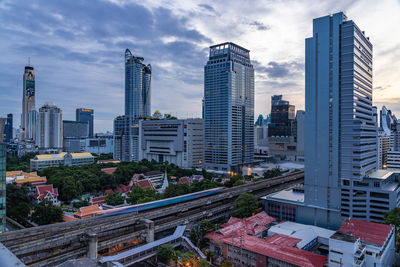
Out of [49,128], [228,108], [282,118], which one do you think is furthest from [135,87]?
[282,118]

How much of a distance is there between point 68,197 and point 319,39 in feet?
157

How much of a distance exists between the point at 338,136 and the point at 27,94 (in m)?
196

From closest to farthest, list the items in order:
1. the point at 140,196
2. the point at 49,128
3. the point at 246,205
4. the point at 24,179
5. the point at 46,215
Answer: the point at 46,215 → the point at 246,205 → the point at 140,196 → the point at 24,179 → the point at 49,128

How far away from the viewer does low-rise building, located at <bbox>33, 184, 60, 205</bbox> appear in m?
44.7

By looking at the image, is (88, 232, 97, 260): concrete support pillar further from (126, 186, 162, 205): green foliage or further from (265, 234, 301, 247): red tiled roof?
(265, 234, 301, 247): red tiled roof

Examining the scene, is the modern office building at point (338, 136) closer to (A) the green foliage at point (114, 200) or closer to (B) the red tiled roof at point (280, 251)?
(B) the red tiled roof at point (280, 251)

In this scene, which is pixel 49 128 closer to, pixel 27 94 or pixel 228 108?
pixel 27 94

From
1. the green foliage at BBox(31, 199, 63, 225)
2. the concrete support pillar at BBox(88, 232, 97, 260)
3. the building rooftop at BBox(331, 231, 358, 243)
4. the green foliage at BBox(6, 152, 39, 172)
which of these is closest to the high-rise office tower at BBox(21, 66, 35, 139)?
the green foliage at BBox(6, 152, 39, 172)

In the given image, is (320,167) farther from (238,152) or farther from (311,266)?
(238,152)

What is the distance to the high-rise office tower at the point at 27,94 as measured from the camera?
169 meters

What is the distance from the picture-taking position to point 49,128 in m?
137

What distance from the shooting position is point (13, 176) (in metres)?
57.8

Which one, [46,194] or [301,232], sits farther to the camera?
[46,194]

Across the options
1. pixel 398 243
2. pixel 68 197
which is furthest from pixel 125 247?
pixel 398 243
